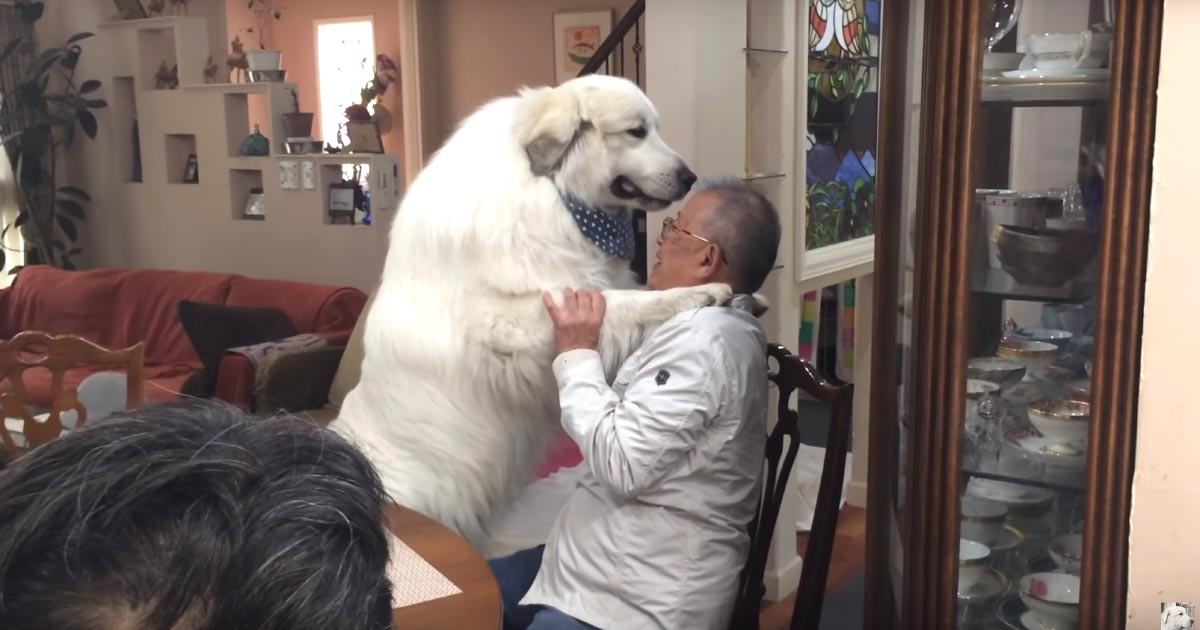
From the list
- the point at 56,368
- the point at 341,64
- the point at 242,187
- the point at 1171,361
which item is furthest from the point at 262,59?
the point at 1171,361

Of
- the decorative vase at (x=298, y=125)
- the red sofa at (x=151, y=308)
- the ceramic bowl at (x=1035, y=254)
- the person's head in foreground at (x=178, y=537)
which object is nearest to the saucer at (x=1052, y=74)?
the ceramic bowl at (x=1035, y=254)

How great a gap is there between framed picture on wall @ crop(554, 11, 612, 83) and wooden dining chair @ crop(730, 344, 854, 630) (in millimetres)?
4520

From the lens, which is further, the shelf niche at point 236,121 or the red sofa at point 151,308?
the shelf niche at point 236,121

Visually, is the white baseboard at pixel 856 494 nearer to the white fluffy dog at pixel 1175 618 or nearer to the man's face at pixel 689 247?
the man's face at pixel 689 247

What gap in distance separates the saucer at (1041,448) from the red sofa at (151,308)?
2.82 m

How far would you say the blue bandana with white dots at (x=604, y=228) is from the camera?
1.76m

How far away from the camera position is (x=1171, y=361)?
3.61 ft

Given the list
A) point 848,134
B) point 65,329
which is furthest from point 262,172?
point 848,134

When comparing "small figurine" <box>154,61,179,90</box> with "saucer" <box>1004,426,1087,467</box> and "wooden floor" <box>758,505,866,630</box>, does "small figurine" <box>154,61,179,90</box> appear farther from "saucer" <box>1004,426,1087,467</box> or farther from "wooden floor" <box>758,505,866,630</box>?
"saucer" <box>1004,426,1087,467</box>

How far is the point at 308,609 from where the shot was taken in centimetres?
53

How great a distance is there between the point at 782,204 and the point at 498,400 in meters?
1.32

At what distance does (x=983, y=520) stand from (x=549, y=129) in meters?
Result: 0.94

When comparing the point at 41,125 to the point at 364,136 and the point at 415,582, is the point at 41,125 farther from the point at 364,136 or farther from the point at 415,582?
the point at 415,582

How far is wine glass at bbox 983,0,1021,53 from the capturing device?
1264 mm
